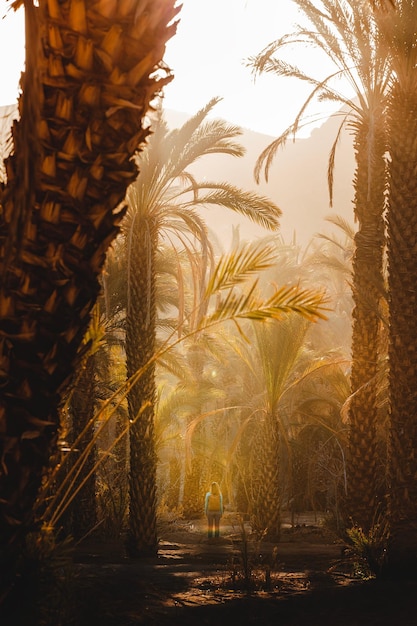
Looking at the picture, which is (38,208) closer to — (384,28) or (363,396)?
(384,28)

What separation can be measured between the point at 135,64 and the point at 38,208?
0.82 m

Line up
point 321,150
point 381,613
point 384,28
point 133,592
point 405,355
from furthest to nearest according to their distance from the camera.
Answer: point 321,150
point 384,28
point 405,355
point 133,592
point 381,613

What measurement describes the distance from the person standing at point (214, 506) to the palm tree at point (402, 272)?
25.7 ft

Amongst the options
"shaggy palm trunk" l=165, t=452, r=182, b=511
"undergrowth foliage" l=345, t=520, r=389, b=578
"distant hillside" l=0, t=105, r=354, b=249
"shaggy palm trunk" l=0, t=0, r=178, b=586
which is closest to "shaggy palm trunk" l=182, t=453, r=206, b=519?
"shaggy palm trunk" l=165, t=452, r=182, b=511

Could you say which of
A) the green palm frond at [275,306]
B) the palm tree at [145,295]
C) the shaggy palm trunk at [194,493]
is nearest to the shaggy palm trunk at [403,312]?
the palm tree at [145,295]

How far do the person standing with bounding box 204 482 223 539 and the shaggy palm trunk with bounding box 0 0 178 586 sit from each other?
1548cm

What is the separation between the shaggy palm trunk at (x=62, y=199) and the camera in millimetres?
3451

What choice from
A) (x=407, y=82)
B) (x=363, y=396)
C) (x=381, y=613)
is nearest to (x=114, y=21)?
(x=381, y=613)

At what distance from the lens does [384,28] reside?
12.7 metres

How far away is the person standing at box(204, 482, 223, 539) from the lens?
19125 millimetres

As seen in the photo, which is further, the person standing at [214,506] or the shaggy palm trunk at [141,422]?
the person standing at [214,506]

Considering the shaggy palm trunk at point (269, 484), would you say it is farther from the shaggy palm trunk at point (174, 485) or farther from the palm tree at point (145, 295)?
the shaggy palm trunk at point (174, 485)

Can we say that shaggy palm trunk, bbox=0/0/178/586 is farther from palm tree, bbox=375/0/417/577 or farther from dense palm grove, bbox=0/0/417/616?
palm tree, bbox=375/0/417/577

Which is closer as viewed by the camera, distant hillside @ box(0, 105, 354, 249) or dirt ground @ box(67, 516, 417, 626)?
dirt ground @ box(67, 516, 417, 626)
